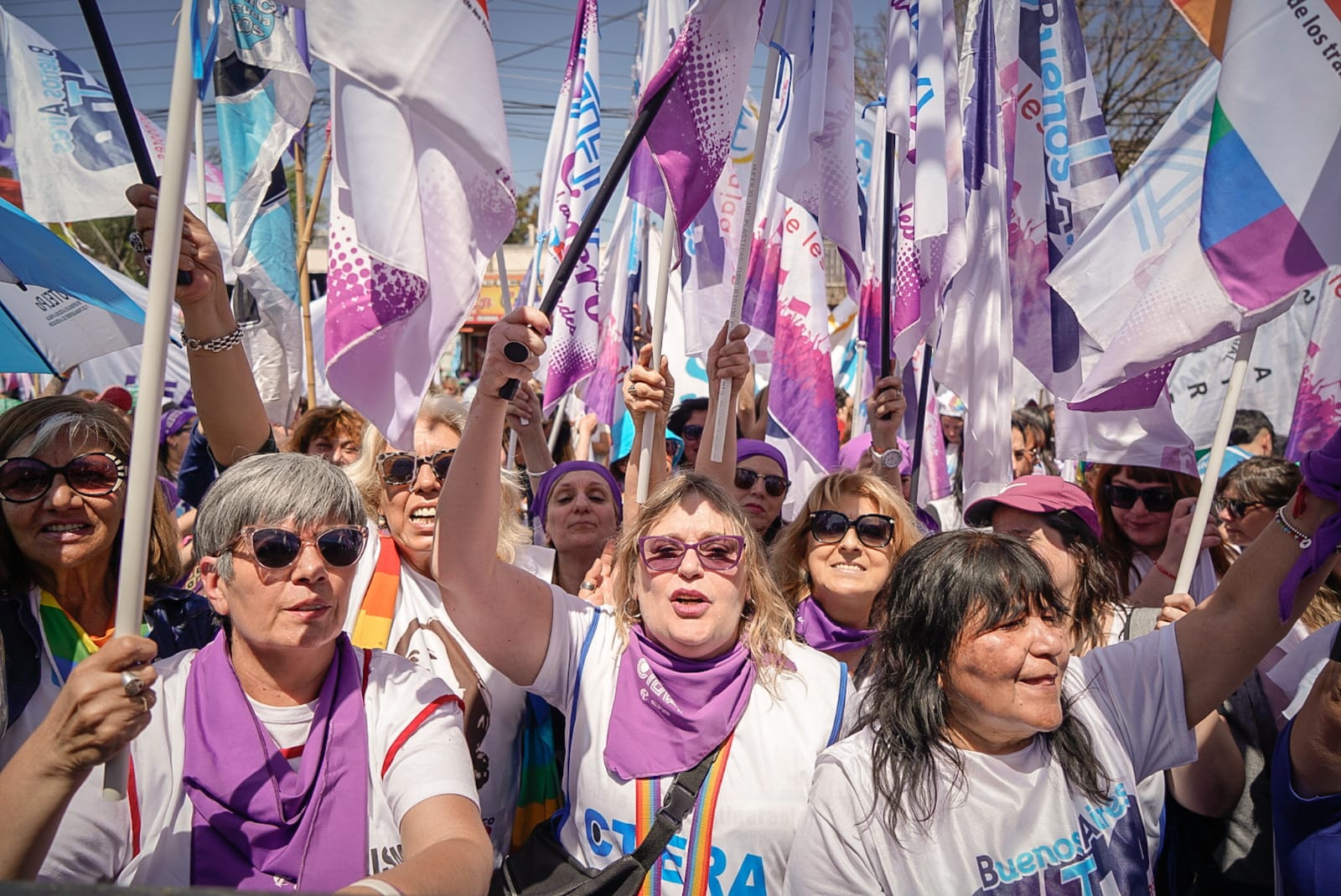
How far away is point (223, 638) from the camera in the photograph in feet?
7.20

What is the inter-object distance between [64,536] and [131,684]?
82 centimetres

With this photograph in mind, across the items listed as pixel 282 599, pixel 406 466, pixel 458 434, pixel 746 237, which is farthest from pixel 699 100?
pixel 282 599

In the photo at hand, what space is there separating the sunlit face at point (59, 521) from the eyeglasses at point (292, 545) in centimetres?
43

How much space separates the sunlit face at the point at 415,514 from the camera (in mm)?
3119

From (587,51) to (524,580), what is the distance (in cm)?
380

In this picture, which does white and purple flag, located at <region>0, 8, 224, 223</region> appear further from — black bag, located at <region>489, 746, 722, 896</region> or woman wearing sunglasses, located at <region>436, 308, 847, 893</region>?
black bag, located at <region>489, 746, 722, 896</region>

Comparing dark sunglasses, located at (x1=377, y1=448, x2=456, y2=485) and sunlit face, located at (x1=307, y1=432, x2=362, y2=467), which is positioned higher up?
sunlit face, located at (x1=307, y1=432, x2=362, y2=467)

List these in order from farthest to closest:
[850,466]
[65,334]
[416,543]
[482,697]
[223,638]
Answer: [850,466], [65,334], [416,543], [482,697], [223,638]

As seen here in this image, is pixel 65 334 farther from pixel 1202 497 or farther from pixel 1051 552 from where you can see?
pixel 1202 497

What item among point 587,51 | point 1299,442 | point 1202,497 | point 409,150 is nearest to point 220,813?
point 409,150

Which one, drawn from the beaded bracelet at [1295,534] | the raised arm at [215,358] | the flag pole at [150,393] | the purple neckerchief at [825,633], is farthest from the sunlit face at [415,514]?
the beaded bracelet at [1295,534]

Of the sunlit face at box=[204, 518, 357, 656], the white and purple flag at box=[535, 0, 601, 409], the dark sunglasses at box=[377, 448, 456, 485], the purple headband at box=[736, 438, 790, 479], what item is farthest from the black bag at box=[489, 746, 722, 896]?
the white and purple flag at box=[535, 0, 601, 409]

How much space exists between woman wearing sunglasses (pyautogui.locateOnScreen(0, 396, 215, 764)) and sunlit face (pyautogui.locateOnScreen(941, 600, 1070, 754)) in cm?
178

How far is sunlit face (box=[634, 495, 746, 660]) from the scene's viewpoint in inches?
101
